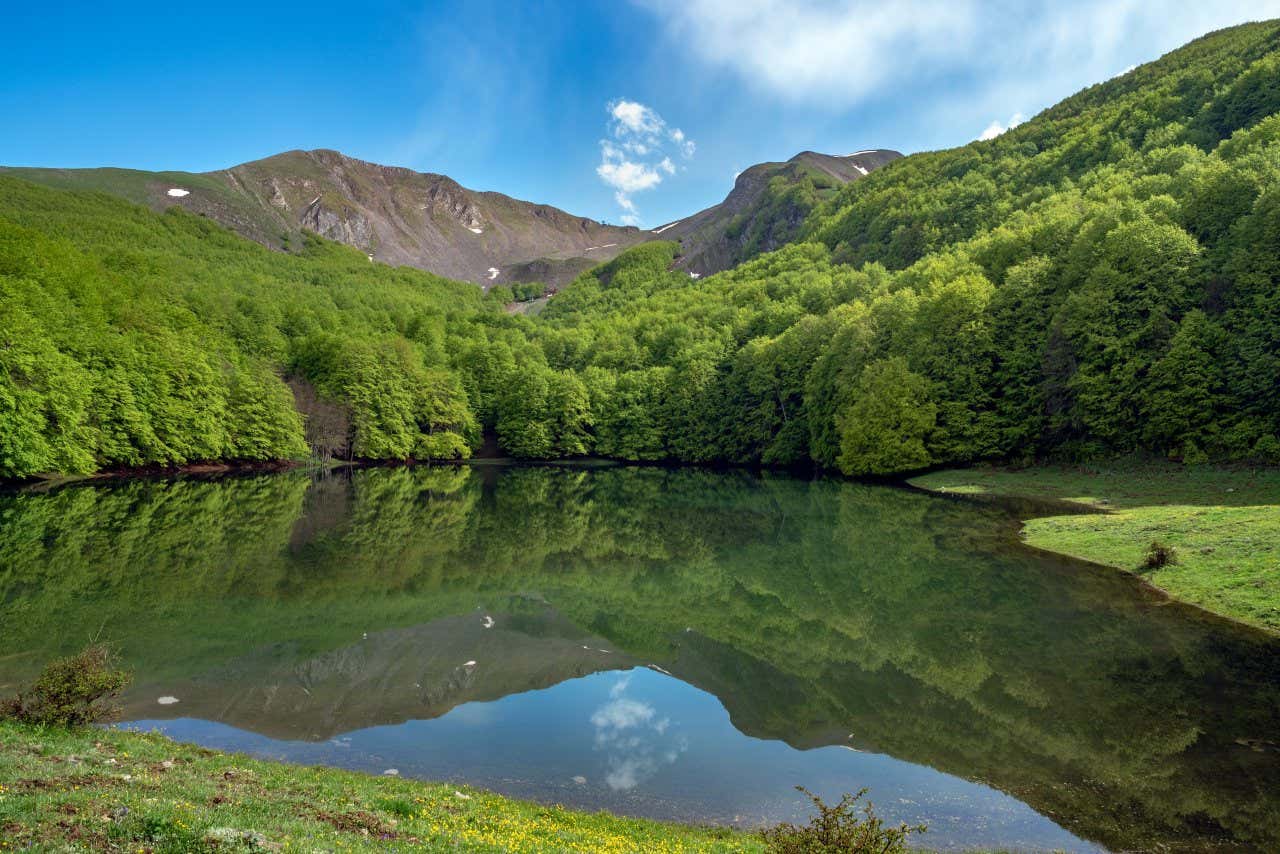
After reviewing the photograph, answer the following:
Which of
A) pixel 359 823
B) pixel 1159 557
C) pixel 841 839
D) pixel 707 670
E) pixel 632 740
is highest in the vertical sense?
pixel 841 839

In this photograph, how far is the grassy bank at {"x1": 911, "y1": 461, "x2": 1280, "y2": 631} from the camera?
1872cm

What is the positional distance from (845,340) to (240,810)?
6669 cm

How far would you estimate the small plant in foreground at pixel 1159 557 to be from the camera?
21.6 m

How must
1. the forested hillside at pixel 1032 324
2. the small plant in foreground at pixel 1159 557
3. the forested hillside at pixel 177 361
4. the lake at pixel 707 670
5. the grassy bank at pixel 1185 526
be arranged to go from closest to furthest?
the lake at pixel 707 670 → the grassy bank at pixel 1185 526 → the small plant in foreground at pixel 1159 557 → the forested hillside at pixel 1032 324 → the forested hillside at pixel 177 361

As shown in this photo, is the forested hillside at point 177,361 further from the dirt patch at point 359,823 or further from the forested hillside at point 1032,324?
the dirt patch at point 359,823

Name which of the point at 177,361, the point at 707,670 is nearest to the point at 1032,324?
the point at 707,670

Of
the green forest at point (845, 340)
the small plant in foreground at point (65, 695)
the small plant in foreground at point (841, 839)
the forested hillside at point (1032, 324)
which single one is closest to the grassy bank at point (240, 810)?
the small plant in foreground at point (65, 695)

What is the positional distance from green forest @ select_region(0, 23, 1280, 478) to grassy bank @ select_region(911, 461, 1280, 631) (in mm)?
4264

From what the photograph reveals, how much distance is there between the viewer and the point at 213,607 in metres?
19.2

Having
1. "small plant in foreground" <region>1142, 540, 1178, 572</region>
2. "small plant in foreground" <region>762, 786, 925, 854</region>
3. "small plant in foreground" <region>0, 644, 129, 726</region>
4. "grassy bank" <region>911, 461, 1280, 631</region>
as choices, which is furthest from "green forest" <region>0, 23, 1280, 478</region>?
"small plant in foreground" <region>0, 644, 129, 726</region>

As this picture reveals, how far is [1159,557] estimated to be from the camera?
2161 cm

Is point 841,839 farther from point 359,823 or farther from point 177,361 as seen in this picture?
point 177,361

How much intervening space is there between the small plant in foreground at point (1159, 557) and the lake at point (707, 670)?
134 cm

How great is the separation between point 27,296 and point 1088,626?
68.2m
